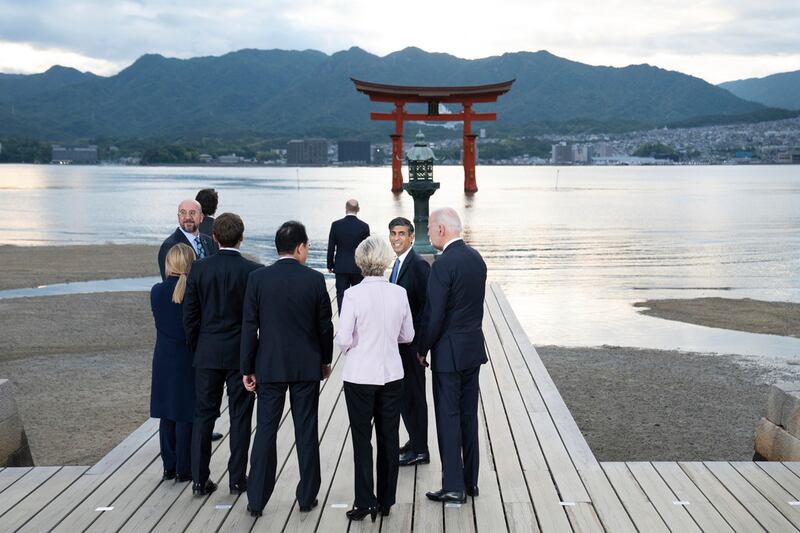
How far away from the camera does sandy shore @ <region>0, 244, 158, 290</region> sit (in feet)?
72.5

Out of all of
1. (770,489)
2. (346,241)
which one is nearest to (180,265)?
(770,489)

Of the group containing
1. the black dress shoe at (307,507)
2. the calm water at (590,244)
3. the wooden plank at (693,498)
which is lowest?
the calm water at (590,244)

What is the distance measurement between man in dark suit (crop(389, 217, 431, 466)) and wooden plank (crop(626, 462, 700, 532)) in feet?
4.59

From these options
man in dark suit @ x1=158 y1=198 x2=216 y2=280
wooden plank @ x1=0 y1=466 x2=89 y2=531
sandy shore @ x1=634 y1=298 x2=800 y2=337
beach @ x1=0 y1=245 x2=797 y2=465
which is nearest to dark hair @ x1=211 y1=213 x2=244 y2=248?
man in dark suit @ x1=158 y1=198 x2=216 y2=280

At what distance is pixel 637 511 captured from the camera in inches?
194

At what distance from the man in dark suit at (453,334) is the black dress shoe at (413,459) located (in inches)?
25.9

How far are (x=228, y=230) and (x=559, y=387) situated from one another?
691 centimetres

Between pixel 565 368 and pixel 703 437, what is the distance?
11.1 ft

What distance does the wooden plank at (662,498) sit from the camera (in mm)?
4753

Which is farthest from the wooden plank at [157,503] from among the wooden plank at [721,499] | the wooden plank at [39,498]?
the wooden plank at [721,499]

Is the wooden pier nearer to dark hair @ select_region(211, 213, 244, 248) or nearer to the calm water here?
dark hair @ select_region(211, 213, 244, 248)

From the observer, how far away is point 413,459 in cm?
578

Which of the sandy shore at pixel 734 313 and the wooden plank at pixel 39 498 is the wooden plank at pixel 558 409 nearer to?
the wooden plank at pixel 39 498

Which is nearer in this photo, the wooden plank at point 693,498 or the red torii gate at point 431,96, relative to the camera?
the wooden plank at point 693,498
